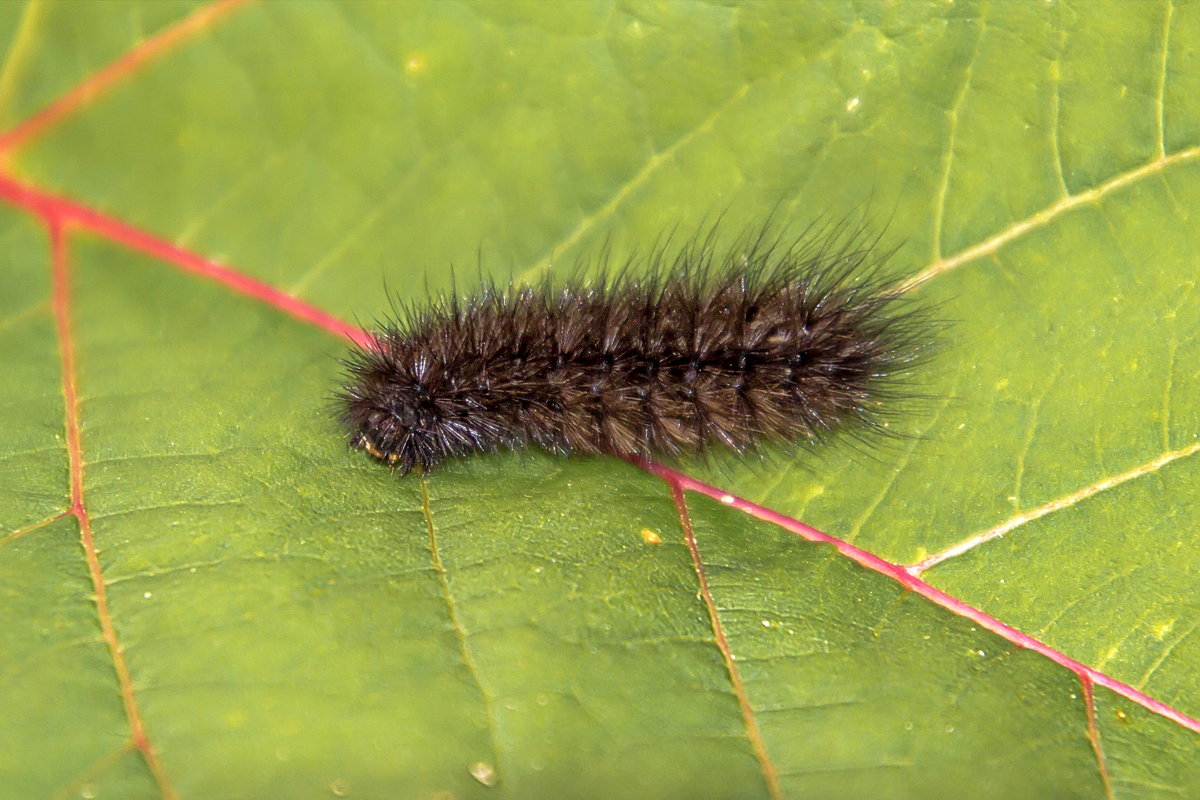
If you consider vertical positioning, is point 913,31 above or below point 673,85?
above

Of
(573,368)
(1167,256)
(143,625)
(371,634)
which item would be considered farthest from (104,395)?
(1167,256)

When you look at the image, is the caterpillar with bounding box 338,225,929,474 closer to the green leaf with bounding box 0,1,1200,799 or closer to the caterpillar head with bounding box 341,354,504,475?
the caterpillar head with bounding box 341,354,504,475

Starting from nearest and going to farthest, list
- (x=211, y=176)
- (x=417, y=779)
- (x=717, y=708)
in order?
(x=417, y=779) → (x=717, y=708) → (x=211, y=176)

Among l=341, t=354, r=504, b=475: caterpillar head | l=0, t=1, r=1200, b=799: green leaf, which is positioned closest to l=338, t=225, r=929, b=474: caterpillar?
l=341, t=354, r=504, b=475: caterpillar head

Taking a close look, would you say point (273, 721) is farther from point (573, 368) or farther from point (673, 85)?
point (673, 85)

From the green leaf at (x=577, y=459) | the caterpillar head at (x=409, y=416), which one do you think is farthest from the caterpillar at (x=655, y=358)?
the green leaf at (x=577, y=459)

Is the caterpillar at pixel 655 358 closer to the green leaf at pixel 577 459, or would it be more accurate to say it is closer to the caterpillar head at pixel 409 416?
the caterpillar head at pixel 409 416
